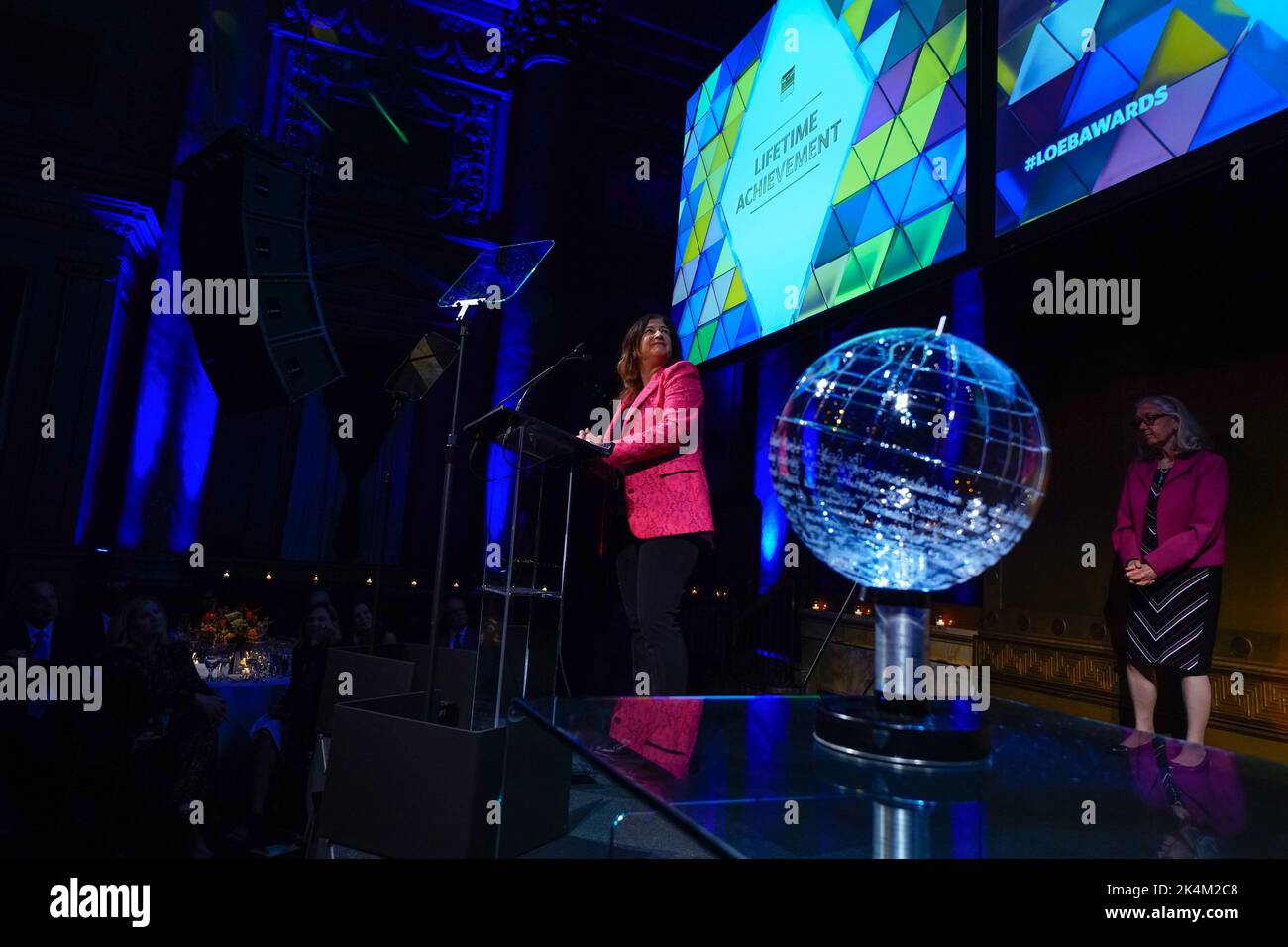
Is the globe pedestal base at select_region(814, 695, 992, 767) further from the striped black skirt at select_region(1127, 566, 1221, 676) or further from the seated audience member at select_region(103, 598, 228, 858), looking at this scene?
the striped black skirt at select_region(1127, 566, 1221, 676)

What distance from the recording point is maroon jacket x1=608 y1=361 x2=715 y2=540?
243 centimetres

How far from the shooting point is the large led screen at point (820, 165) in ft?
11.4

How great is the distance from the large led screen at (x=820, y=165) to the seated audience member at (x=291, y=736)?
10.4 feet

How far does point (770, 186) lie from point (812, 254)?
755mm

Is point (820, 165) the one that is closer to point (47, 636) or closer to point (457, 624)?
point (457, 624)

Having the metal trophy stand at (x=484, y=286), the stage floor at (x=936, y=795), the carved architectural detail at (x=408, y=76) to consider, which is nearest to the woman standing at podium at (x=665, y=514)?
the metal trophy stand at (x=484, y=286)

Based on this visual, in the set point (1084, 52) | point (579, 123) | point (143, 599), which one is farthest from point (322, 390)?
point (1084, 52)

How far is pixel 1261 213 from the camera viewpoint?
3436mm

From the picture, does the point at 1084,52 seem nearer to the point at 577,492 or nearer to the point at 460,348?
the point at 460,348

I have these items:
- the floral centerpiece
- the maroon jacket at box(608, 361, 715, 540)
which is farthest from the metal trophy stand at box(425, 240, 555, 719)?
the floral centerpiece

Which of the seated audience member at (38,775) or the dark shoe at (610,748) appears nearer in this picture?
the dark shoe at (610,748)

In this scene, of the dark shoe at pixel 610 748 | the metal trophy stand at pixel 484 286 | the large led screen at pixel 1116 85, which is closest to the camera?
the dark shoe at pixel 610 748

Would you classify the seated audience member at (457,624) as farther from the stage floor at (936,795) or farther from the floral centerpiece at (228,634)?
the stage floor at (936,795)

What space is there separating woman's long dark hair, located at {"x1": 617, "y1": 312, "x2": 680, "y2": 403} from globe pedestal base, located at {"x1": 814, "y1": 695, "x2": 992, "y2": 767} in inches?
75.8
